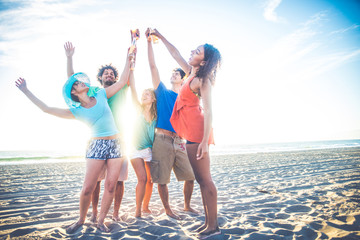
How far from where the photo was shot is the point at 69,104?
2.45 meters

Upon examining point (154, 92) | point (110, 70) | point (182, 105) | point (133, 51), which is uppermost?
point (133, 51)

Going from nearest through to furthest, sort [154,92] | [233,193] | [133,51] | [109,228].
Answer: [109,228] < [133,51] < [154,92] < [233,193]

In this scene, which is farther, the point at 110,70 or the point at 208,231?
the point at 110,70

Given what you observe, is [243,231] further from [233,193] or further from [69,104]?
[69,104]

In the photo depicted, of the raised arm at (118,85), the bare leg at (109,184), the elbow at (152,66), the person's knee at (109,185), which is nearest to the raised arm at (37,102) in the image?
→ the raised arm at (118,85)

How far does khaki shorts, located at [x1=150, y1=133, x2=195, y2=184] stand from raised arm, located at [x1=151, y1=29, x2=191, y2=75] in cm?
116

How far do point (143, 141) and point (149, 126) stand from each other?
289 millimetres

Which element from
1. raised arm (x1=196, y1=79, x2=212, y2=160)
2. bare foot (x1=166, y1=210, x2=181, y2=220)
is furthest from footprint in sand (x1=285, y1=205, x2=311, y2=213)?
raised arm (x1=196, y1=79, x2=212, y2=160)

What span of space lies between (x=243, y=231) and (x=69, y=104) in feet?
9.17

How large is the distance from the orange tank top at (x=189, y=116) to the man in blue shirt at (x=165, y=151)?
73 centimetres

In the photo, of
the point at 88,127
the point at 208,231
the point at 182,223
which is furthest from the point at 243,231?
the point at 88,127

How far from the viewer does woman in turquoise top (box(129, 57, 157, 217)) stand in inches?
117

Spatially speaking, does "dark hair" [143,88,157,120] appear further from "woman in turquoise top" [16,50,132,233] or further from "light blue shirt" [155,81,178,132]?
"woman in turquoise top" [16,50,132,233]

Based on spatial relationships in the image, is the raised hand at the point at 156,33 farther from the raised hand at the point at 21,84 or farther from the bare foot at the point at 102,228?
the bare foot at the point at 102,228
